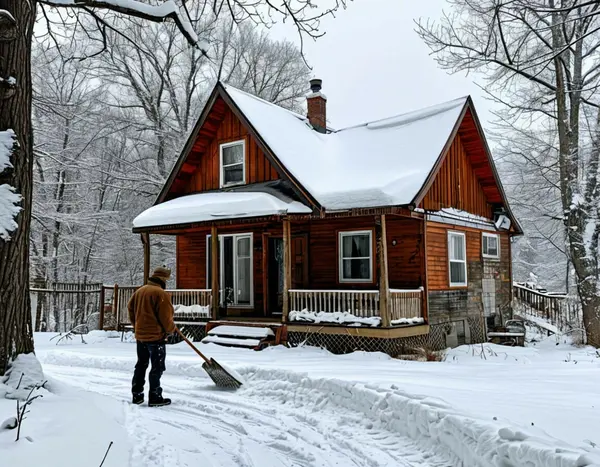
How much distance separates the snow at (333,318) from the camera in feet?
38.8

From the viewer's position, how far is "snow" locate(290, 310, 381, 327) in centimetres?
1184

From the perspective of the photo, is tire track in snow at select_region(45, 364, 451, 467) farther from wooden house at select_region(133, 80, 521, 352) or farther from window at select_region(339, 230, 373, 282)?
window at select_region(339, 230, 373, 282)

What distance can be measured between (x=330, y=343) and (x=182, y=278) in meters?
7.34

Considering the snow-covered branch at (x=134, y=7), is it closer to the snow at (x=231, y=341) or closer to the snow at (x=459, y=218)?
the snow at (x=231, y=341)

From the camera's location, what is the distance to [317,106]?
1920 cm

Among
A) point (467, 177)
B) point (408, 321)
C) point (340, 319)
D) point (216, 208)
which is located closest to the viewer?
point (340, 319)

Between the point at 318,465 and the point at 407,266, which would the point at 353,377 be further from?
the point at 407,266

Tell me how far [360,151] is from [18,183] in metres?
12.1

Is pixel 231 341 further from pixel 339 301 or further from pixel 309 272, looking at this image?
pixel 309 272

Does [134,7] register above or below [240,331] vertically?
above

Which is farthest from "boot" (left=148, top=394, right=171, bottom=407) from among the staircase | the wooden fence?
the wooden fence

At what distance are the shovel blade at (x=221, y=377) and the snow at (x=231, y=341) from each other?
12.8 feet

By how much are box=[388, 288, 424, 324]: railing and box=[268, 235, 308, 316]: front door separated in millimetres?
3482

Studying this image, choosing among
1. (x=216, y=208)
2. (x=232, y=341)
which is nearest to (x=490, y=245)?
(x=216, y=208)
